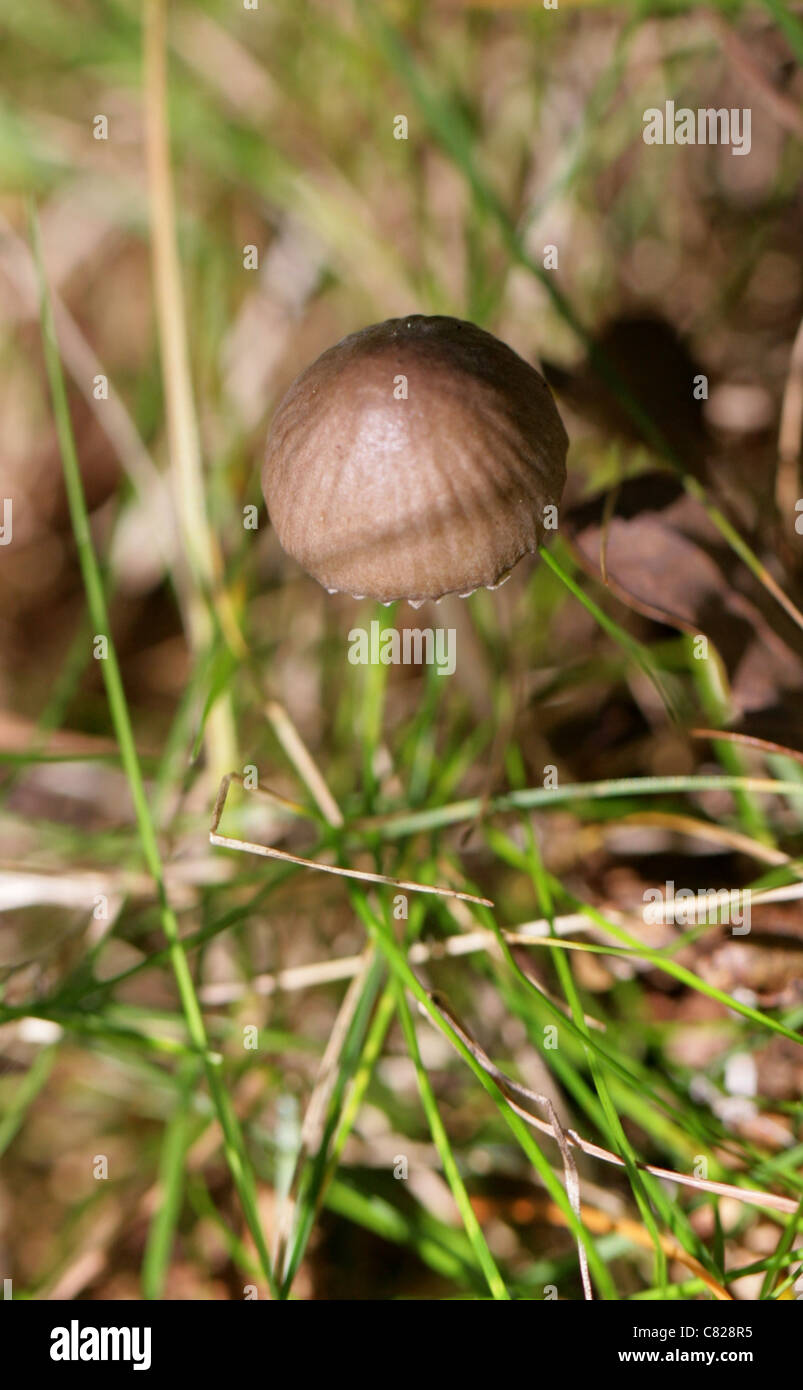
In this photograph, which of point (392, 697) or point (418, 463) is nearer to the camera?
point (418, 463)

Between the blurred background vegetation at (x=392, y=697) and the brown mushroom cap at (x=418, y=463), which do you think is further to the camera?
the blurred background vegetation at (x=392, y=697)

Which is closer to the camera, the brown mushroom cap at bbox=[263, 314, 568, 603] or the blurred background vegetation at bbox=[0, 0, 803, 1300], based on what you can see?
the brown mushroom cap at bbox=[263, 314, 568, 603]

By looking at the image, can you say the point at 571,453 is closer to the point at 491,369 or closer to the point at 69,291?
the point at 491,369

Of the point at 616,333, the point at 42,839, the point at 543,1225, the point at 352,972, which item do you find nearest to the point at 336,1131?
the point at 352,972
